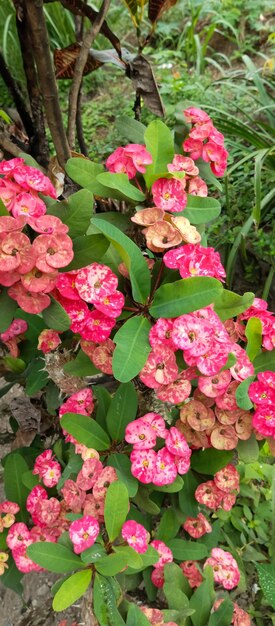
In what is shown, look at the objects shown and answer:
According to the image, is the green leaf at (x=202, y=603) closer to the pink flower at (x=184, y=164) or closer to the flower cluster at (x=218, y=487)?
the flower cluster at (x=218, y=487)

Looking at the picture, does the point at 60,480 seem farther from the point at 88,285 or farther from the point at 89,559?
the point at 88,285

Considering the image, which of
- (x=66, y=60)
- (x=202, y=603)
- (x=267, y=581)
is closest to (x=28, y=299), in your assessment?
(x=202, y=603)

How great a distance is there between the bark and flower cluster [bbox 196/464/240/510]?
105 cm

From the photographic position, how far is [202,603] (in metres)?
1.16

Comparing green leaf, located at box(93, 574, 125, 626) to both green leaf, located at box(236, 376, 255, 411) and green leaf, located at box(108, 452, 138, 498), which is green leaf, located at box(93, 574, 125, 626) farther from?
green leaf, located at box(236, 376, 255, 411)

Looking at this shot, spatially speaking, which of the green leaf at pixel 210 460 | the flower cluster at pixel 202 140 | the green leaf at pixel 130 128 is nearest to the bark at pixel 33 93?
the green leaf at pixel 130 128

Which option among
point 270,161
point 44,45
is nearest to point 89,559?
point 44,45

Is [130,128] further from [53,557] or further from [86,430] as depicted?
[53,557]

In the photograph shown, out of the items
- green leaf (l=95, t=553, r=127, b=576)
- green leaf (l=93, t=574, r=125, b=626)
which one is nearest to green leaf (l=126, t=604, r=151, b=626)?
green leaf (l=93, t=574, r=125, b=626)

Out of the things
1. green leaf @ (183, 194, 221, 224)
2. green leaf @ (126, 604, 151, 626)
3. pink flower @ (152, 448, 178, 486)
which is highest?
green leaf @ (183, 194, 221, 224)

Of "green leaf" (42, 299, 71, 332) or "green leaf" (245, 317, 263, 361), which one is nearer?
"green leaf" (42, 299, 71, 332)

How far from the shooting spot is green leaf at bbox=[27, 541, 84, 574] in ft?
2.98

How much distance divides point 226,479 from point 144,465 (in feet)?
0.77

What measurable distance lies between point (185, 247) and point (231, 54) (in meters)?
3.68
